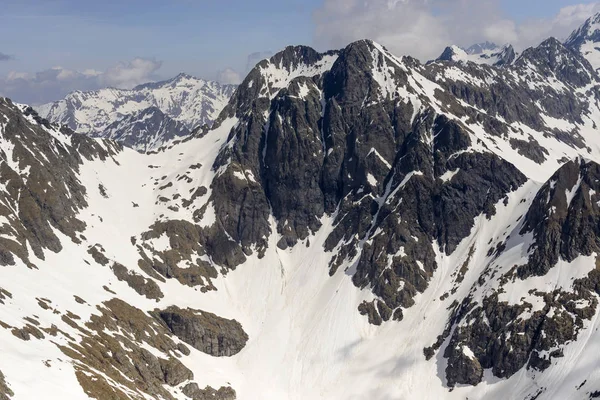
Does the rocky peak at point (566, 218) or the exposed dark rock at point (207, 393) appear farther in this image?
the rocky peak at point (566, 218)

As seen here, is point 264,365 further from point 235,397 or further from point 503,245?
point 503,245

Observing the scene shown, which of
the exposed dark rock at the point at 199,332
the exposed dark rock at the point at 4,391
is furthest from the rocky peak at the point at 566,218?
the exposed dark rock at the point at 4,391

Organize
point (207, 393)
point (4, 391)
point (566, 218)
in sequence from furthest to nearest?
point (566, 218) → point (207, 393) → point (4, 391)

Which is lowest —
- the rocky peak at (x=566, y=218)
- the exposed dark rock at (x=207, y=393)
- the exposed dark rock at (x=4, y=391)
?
the exposed dark rock at (x=4, y=391)

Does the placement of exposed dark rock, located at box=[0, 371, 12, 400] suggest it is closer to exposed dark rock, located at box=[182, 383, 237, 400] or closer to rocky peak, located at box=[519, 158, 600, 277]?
exposed dark rock, located at box=[182, 383, 237, 400]

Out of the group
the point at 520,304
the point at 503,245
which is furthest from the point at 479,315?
the point at 503,245

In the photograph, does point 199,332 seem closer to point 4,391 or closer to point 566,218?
point 4,391

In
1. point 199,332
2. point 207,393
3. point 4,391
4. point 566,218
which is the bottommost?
point 4,391

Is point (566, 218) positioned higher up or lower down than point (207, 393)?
higher up

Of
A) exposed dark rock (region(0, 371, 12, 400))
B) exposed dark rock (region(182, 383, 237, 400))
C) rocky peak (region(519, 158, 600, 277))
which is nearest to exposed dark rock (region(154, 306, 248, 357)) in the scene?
exposed dark rock (region(182, 383, 237, 400))

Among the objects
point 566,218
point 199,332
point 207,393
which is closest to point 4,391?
point 207,393

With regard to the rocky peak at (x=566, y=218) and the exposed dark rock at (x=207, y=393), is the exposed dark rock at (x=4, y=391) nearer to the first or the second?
the exposed dark rock at (x=207, y=393)
